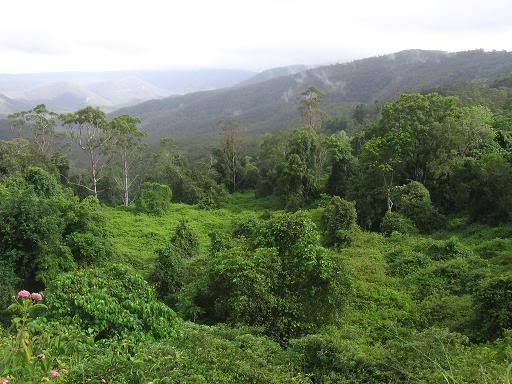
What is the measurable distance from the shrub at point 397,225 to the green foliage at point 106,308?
Answer: 14319mm

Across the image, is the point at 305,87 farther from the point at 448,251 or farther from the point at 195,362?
the point at 195,362

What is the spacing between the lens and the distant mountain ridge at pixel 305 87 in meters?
117

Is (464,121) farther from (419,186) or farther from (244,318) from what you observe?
(244,318)

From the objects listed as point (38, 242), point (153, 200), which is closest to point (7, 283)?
point (38, 242)

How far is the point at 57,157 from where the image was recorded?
34969 mm

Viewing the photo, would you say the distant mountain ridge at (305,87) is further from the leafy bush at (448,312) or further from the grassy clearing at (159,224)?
the leafy bush at (448,312)

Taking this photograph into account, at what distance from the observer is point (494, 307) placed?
35.8ft

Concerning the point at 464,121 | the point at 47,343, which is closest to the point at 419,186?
the point at 464,121

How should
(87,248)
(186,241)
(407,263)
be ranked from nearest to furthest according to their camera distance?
(87,248) < (407,263) < (186,241)

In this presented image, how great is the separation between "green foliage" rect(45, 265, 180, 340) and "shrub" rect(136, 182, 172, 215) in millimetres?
19665

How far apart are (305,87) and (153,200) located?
132 m

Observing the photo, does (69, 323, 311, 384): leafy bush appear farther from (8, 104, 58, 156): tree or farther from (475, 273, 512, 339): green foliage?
(8, 104, 58, 156): tree

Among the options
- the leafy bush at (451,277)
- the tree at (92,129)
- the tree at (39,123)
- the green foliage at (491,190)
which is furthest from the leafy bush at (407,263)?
the tree at (39,123)

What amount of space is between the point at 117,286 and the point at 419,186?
16656mm
